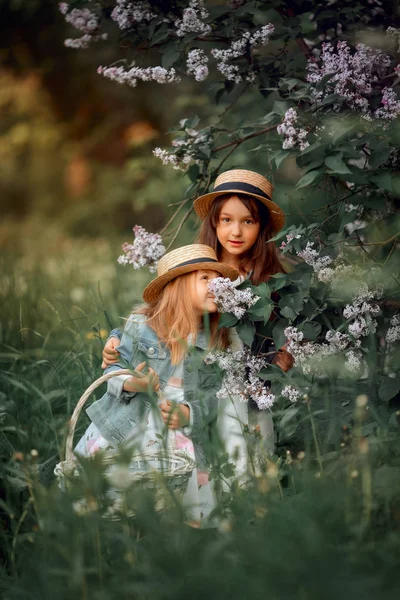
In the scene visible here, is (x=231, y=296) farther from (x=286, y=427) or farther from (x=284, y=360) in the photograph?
(x=286, y=427)

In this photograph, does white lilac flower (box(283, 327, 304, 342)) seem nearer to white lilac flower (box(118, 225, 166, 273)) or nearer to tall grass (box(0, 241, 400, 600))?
tall grass (box(0, 241, 400, 600))

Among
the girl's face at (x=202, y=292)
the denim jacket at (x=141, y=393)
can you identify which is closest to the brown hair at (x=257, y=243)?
the girl's face at (x=202, y=292)

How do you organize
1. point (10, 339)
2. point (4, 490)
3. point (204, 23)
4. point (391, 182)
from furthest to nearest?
point (10, 339)
point (204, 23)
point (4, 490)
point (391, 182)

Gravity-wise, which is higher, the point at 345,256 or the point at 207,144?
the point at 207,144

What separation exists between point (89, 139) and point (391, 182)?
20.9 feet

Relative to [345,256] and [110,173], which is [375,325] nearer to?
[345,256]

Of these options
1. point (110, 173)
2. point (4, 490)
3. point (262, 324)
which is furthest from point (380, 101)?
point (110, 173)

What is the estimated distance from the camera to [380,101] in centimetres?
255

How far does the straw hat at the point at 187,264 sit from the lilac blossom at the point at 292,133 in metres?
0.54

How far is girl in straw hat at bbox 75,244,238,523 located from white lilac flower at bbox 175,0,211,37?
84 cm

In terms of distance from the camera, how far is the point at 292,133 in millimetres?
2297

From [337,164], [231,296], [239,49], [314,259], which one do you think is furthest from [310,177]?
[239,49]

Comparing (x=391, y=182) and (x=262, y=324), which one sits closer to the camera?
(x=391, y=182)

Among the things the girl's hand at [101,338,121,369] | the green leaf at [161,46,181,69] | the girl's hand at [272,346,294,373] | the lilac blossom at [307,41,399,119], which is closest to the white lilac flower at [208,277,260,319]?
the girl's hand at [272,346,294,373]
